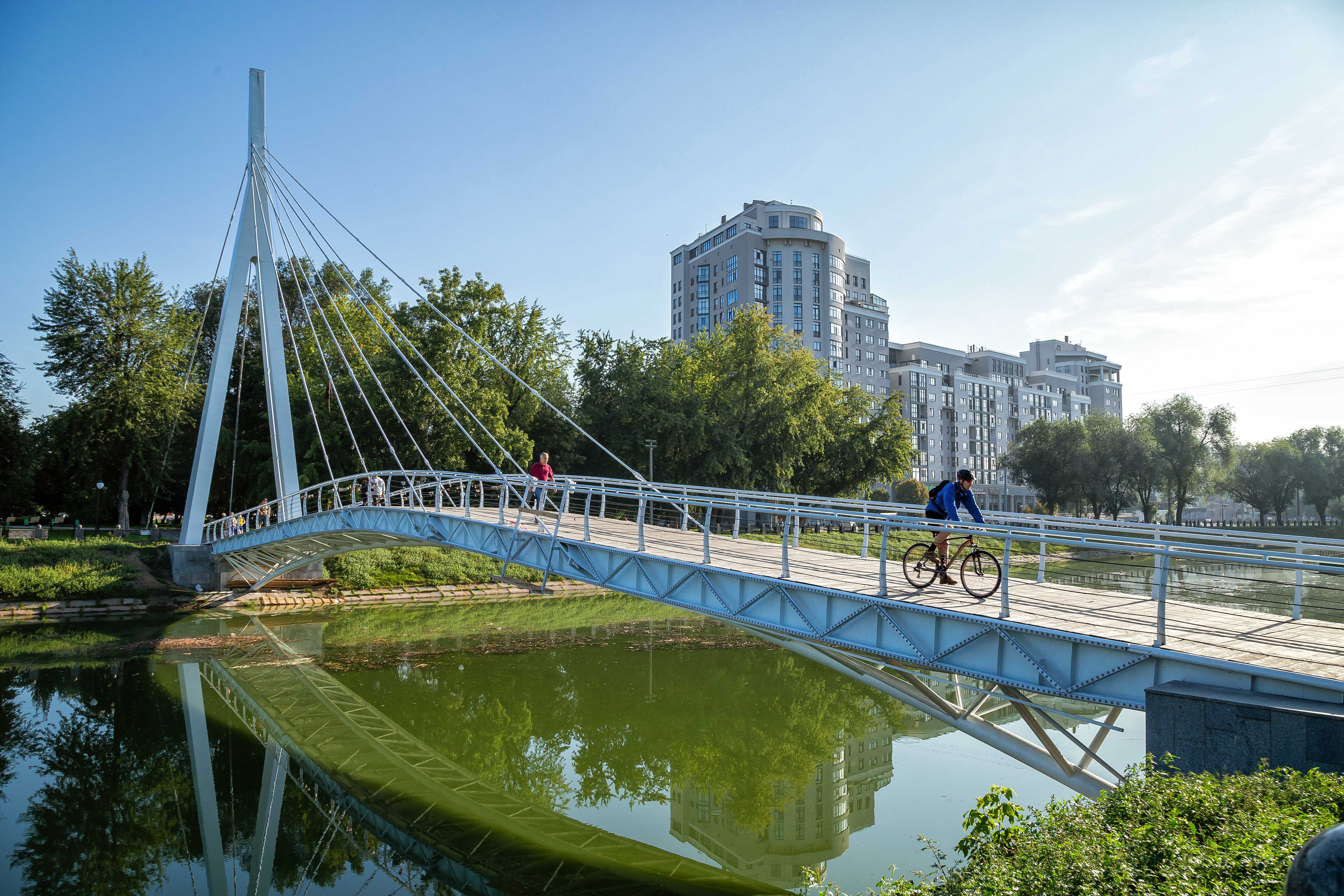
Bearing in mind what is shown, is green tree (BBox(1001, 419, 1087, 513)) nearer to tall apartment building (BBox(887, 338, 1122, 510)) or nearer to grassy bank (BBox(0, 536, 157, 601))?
tall apartment building (BBox(887, 338, 1122, 510))

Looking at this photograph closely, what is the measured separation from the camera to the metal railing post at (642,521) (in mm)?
12078

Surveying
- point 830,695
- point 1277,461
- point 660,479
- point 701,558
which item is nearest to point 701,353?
point 660,479

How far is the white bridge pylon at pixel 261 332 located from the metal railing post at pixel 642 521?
667 inches

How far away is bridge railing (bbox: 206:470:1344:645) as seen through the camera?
755cm

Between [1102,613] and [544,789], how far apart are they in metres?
8.81

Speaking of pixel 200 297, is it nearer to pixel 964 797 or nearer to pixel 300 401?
pixel 300 401

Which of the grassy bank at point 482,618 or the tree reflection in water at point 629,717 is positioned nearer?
the tree reflection in water at point 629,717

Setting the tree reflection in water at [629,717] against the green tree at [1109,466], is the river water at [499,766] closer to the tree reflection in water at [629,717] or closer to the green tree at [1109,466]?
the tree reflection in water at [629,717]

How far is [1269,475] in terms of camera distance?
64250mm

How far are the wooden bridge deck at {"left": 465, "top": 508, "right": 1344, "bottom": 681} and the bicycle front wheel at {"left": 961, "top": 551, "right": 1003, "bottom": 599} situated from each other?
119 millimetres

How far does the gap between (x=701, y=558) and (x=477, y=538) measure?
5915 mm

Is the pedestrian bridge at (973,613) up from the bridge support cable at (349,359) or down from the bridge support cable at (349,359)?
down

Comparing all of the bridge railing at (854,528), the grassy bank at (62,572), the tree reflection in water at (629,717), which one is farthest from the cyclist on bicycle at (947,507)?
the grassy bank at (62,572)

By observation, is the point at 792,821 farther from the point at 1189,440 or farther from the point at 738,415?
the point at 1189,440
